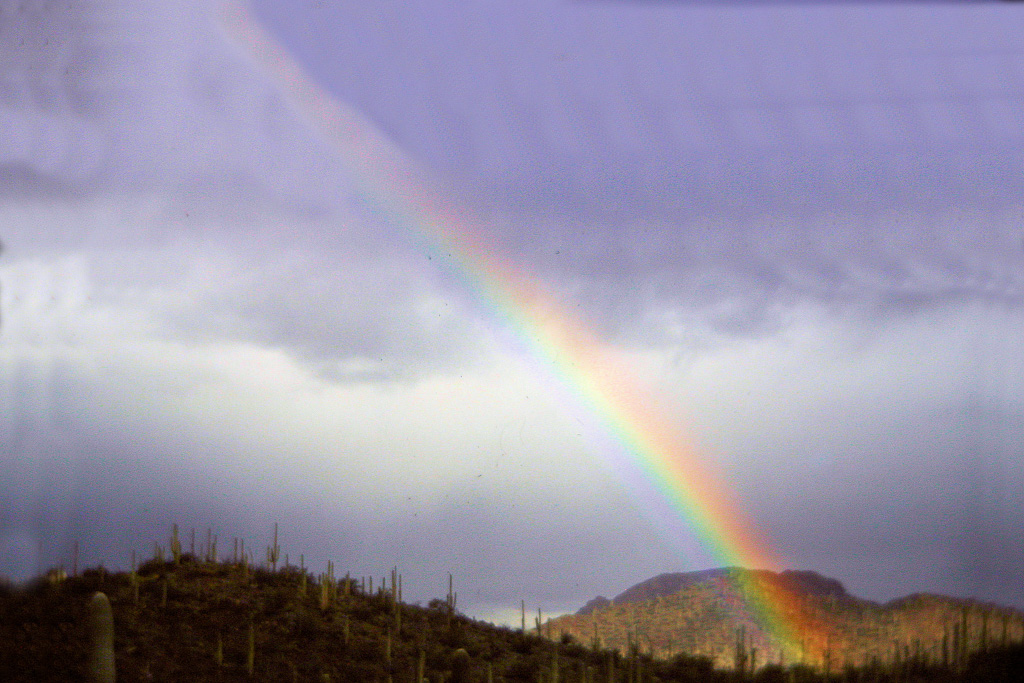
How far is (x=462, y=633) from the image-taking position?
1026 inches

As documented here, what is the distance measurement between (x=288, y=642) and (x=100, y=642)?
5557mm

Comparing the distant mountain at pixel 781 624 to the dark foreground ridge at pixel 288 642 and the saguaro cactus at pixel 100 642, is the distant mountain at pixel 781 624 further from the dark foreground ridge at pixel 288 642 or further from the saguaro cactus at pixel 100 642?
the saguaro cactus at pixel 100 642

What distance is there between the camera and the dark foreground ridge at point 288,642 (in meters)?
19.9

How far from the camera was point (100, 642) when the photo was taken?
17.9 metres

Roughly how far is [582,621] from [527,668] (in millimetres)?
9879

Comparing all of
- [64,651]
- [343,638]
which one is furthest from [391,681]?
[64,651]

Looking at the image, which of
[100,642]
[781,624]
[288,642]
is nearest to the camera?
[100,642]

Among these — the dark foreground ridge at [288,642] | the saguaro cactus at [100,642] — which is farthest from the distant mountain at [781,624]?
the saguaro cactus at [100,642]

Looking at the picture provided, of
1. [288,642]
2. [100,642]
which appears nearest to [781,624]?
[288,642]

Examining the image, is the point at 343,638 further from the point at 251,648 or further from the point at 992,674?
the point at 992,674

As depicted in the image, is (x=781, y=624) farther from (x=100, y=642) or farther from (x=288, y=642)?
(x=100, y=642)

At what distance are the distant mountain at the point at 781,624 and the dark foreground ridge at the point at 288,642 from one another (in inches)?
16.0

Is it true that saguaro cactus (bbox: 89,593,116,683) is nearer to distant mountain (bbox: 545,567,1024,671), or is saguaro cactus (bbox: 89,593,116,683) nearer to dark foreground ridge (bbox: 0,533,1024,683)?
dark foreground ridge (bbox: 0,533,1024,683)

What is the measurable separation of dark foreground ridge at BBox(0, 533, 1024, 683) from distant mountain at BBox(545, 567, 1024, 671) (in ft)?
1.33
